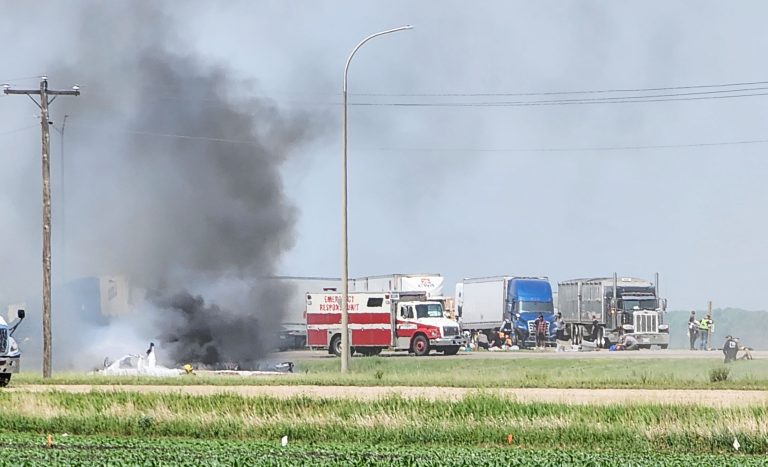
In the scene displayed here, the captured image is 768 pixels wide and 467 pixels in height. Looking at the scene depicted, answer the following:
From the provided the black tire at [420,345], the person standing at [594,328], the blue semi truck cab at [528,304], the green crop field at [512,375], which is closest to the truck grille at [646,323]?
the person standing at [594,328]

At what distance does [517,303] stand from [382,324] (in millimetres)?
11269

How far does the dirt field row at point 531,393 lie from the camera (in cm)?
2547

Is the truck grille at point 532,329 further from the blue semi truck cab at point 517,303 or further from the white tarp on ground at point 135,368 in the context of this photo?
the white tarp on ground at point 135,368

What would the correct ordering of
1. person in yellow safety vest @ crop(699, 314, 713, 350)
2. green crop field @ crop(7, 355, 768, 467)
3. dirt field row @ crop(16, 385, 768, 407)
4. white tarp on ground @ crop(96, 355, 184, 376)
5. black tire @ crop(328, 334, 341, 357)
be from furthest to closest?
1. person in yellow safety vest @ crop(699, 314, 713, 350)
2. black tire @ crop(328, 334, 341, 357)
3. white tarp on ground @ crop(96, 355, 184, 376)
4. dirt field row @ crop(16, 385, 768, 407)
5. green crop field @ crop(7, 355, 768, 467)

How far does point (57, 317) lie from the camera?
56531 mm

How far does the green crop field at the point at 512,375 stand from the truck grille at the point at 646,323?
12.8 m

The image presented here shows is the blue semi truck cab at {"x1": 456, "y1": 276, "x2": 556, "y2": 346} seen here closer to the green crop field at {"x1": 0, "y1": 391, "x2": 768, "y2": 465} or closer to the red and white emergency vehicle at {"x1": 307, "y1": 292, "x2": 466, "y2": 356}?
the red and white emergency vehicle at {"x1": 307, "y1": 292, "x2": 466, "y2": 356}

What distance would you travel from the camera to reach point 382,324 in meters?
55.7

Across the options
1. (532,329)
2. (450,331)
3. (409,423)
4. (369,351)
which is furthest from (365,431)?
(532,329)

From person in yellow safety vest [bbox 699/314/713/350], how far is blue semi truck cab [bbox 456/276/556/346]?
25.5 ft

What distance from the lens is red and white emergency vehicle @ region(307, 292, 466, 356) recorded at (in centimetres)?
5575

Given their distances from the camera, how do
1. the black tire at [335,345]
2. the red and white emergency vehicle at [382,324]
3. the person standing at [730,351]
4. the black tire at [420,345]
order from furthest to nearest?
1. the black tire at [335,345]
2. the black tire at [420,345]
3. the red and white emergency vehicle at [382,324]
4. the person standing at [730,351]

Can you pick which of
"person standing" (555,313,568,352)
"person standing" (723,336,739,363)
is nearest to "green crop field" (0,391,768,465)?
"person standing" (723,336,739,363)

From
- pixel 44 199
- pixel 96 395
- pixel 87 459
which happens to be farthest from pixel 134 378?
pixel 87 459
